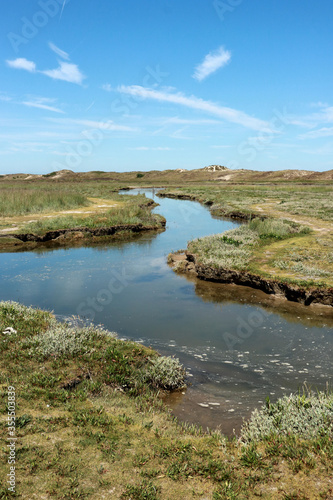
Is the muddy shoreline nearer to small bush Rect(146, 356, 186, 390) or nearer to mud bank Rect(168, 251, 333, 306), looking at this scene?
mud bank Rect(168, 251, 333, 306)

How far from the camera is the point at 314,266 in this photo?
1547 centimetres

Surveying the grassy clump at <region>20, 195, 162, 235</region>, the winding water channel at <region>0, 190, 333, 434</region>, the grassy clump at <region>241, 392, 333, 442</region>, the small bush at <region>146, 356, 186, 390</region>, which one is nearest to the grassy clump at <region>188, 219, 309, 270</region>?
the winding water channel at <region>0, 190, 333, 434</region>

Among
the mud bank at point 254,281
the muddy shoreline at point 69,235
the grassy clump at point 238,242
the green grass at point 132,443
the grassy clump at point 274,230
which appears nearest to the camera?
the green grass at point 132,443

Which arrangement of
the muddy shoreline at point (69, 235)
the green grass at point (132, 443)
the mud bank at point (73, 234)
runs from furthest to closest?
the mud bank at point (73, 234) → the muddy shoreline at point (69, 235) → the green grass at point (132, 443)

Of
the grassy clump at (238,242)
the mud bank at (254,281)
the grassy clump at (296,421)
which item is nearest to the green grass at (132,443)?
the grassy clump at (296,421)

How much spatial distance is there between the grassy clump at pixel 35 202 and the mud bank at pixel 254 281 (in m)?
21.7

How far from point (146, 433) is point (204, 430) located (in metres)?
1.37

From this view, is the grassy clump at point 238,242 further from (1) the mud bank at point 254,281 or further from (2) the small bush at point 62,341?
(2) the small bush at point 62,341

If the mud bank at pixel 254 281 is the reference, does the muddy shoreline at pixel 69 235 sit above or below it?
above

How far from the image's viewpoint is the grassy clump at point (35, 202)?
114 ft

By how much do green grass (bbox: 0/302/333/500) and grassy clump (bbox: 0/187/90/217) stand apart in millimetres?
30218

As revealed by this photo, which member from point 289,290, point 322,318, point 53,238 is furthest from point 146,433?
point 53,238

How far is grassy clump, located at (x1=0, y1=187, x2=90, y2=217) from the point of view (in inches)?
1368

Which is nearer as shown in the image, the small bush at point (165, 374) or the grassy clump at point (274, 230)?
the small bush at point (165, 374)
